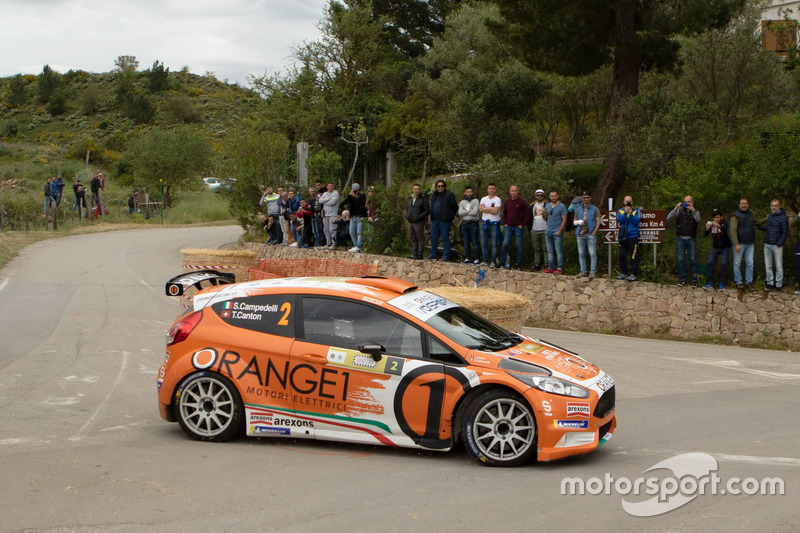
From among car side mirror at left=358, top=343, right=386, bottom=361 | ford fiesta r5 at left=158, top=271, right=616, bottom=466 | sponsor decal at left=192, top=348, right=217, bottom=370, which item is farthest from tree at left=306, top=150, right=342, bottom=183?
car side mirror at left=358, top=343, right=386, bottom=361

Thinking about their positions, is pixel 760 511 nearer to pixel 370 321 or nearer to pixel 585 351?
pixel 370 321

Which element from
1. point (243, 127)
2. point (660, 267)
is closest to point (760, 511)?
point (660, 267)

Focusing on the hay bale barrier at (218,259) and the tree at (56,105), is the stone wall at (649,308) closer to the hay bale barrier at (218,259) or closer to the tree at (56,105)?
the hay bale barrier at (218,259)

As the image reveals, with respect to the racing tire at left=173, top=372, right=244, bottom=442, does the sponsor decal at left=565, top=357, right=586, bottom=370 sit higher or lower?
higher

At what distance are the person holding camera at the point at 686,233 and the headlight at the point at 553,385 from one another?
36.8 ft

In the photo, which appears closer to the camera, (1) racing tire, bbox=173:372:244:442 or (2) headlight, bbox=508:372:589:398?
(2) headlight, bbox=508:372:589:398

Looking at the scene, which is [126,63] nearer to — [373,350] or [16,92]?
[16,92]

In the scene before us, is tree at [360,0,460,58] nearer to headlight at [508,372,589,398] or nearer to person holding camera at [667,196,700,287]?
person holding camera at [667,196,700,287]

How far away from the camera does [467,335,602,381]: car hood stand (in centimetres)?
735

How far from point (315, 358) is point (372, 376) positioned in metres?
0.61

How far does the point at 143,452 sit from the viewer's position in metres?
7.75

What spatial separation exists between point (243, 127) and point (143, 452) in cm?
2965

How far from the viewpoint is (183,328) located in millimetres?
8336

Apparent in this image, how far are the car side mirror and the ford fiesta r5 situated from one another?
0.04 feet
